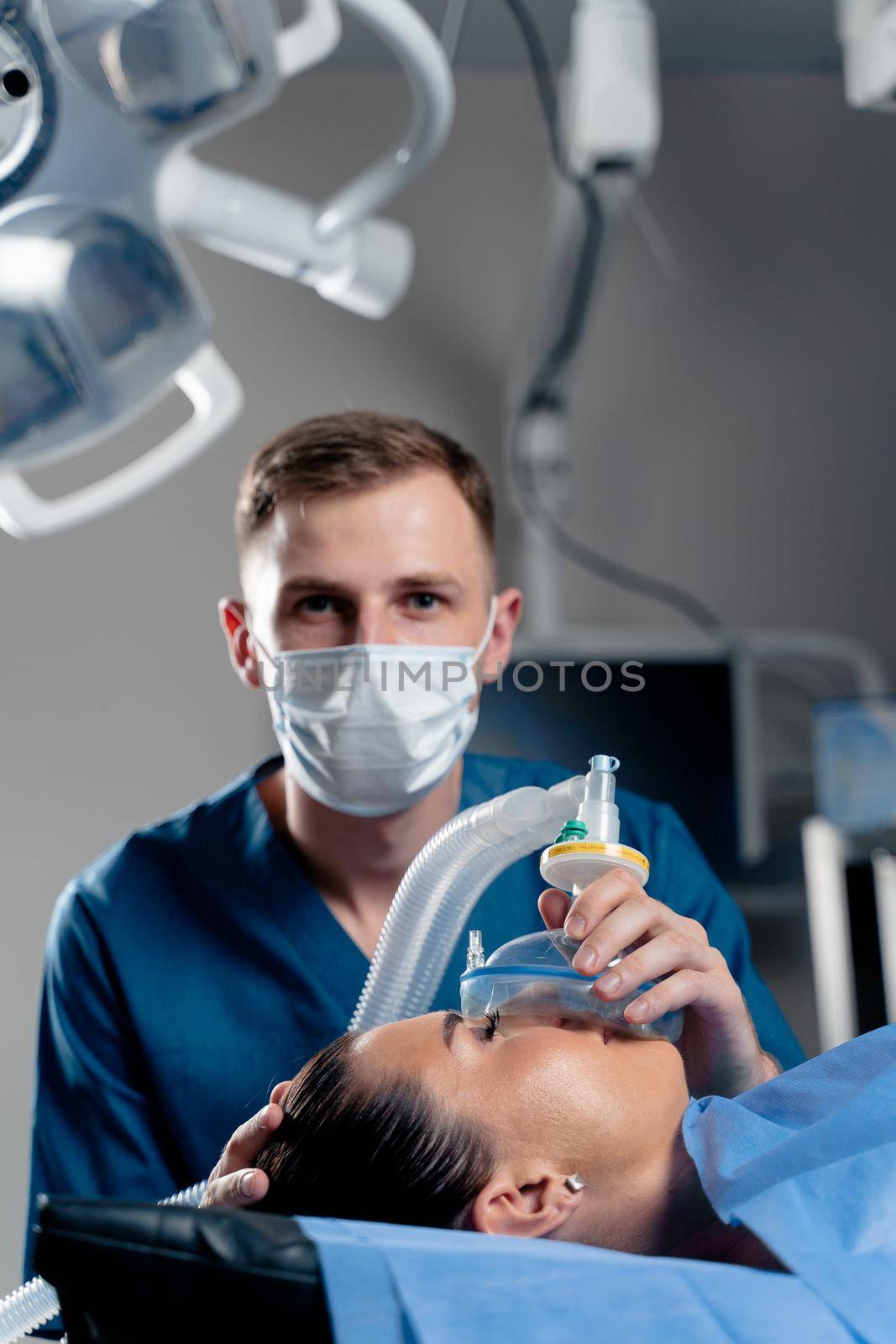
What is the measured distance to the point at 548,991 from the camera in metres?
0.97

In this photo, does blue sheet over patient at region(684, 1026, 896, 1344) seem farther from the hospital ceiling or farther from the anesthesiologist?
the hospital ceiling

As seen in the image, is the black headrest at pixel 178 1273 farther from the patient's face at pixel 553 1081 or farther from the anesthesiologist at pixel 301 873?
the anesthesiologist at pixel 301 873

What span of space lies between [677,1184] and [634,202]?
7.76 ft

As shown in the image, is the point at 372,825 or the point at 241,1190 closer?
the point at 241,1190

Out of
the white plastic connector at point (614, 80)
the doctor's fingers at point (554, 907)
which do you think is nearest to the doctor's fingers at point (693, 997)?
the doctor's fingers at point (554, 907)

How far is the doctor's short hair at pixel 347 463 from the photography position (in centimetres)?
132

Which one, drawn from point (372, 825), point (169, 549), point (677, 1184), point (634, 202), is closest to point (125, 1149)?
point (372, 825)

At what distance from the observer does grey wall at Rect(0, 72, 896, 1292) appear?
2.57 metres

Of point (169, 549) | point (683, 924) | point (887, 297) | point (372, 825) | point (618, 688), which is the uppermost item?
point (887, 297)

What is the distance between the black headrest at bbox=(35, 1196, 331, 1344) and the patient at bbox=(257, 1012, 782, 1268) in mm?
239

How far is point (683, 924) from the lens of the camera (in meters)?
0.97

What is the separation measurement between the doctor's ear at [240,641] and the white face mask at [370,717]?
0.08 metres

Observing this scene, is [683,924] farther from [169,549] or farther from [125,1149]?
[169,549]

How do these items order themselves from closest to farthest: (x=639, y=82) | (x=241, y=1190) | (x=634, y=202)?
(x=241, y=1190)
(x=639, y=82)
(x=634, y=202)
